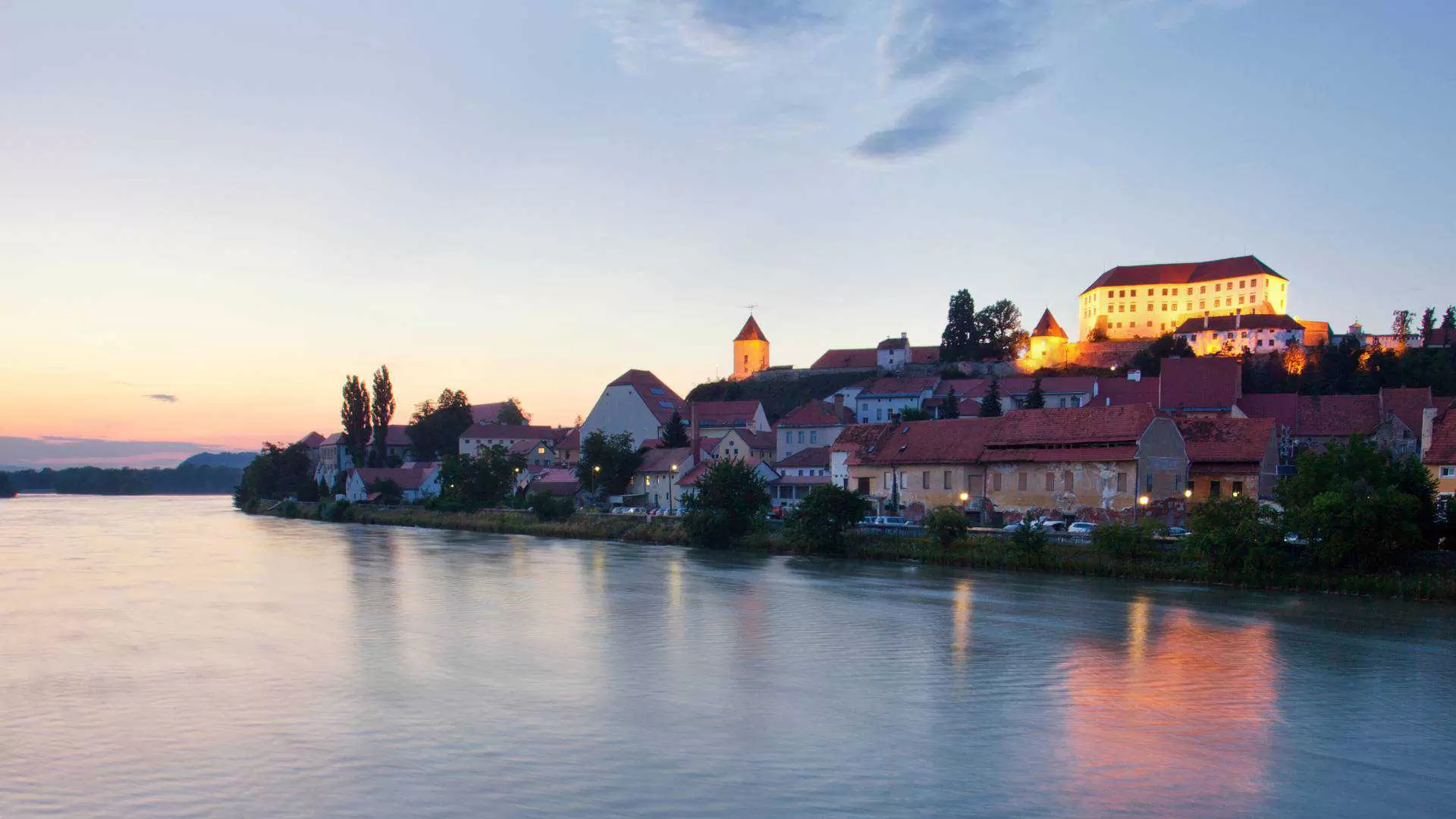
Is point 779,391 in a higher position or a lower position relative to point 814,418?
higher

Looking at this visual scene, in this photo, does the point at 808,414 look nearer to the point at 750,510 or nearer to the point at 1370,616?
the point at 750,510

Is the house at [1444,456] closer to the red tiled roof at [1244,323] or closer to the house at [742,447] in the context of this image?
the house at [742,447]

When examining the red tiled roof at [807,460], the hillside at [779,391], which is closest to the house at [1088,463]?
the red tiled roof at [807,460]

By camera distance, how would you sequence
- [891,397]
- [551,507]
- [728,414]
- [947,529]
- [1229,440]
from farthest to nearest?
1. [728,414]
2. [891,397]
3. [551,507]
4. [1229,440]
5. [947,529]

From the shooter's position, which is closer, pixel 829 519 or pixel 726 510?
pixel 829 519

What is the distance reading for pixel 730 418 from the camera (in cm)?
6550

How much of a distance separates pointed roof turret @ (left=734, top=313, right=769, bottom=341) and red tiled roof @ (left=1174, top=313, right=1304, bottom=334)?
112 ft

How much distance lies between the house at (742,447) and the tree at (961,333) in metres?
20.5

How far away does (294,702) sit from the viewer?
13.7m

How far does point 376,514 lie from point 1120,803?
52.3m

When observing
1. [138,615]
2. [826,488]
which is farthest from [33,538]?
[826,488]

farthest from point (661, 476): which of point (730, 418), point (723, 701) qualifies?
point (723, 701)

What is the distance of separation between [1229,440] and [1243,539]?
353 inches

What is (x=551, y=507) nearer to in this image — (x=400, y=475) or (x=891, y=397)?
(x=400, y=475)
